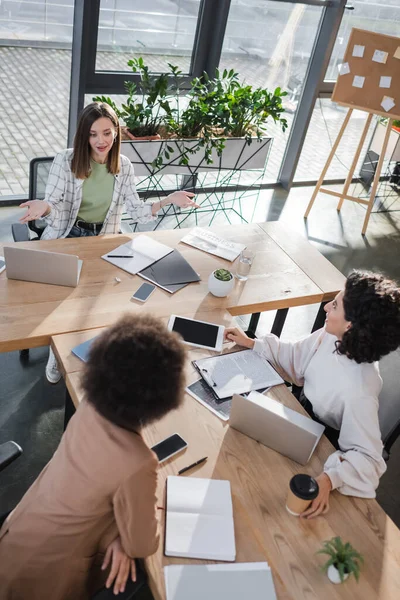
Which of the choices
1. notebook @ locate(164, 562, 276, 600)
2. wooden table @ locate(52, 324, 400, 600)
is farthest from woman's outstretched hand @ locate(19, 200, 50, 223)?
notebook @ locate(164, 562, 276, 600)

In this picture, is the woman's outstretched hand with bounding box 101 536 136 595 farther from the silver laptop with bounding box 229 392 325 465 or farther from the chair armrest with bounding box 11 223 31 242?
the chair armrest with bounding box 11 223 31 242

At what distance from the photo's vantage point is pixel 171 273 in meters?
2.65

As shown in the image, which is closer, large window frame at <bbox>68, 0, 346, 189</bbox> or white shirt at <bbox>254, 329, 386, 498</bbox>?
white shirt at <bbox>254, 329, 386, 498</bbox>

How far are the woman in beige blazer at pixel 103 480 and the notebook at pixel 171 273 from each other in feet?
3.78

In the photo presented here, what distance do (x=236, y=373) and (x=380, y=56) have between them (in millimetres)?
3567

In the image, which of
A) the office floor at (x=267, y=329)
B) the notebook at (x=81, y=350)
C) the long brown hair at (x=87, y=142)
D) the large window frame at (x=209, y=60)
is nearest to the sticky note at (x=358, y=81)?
the large window frame at (x=209, y=60)

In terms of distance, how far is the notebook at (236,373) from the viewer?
2086mm

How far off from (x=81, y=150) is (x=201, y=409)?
1.53m

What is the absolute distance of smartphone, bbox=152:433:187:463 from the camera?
1801mm

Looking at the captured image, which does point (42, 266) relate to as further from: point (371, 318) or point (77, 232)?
point (371, 318)

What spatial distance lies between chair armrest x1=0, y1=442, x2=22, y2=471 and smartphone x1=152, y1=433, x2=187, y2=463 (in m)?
0.43

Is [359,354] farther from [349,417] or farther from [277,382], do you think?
[277,382]

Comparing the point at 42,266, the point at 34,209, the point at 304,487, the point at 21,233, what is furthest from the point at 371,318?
the point at 21,233

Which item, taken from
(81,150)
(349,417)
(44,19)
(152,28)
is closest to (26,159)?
(44,19)
